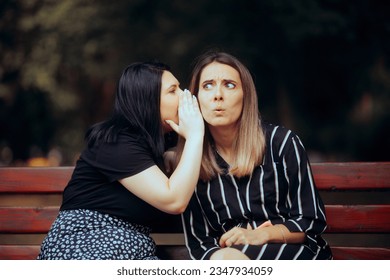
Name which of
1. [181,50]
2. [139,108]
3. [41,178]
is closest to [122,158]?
[139,108]

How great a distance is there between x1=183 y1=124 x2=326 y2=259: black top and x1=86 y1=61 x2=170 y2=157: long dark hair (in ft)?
1.29

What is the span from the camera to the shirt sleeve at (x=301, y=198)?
10.1 ft

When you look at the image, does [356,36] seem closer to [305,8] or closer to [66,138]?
[305,8]

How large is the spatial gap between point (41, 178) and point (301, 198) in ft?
5.26

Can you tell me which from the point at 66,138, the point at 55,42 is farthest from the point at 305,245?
the point at 66,138

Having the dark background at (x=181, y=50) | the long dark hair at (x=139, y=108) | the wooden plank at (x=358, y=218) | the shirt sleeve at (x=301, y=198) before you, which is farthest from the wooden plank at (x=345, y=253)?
the dark background at (x=181, y=50)

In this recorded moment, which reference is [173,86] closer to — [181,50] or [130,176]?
[130,176]

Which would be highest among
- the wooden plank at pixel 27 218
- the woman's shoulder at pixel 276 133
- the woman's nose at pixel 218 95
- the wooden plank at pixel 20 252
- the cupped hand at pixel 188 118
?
the woman's nose at pixel 218 95

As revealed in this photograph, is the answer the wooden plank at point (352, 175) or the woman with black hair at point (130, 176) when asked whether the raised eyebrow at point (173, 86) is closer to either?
the woman with black hair at point (130, 176)

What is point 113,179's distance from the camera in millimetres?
3090

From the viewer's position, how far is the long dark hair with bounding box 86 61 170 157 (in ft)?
10.6

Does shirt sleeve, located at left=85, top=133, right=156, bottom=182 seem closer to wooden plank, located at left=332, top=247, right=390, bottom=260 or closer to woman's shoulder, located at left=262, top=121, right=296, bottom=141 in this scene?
woman's shoulder, located at left=262, top=121, right=296, bottom=141

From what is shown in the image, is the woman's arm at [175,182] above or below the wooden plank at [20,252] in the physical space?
above

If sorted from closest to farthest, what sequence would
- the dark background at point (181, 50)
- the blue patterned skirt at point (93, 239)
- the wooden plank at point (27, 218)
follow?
1. the blue patterned skirt at point (93, 239)
2. the wooden plank at point (27, 218)
3. the dark background at point (181, 50)
